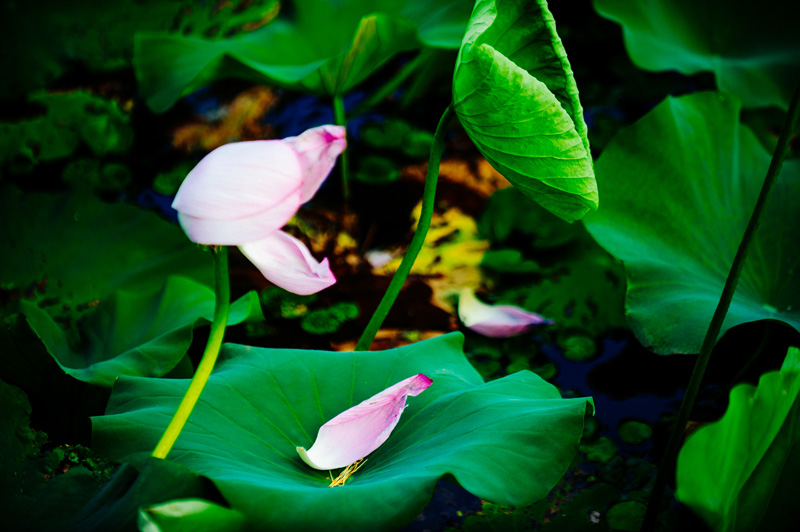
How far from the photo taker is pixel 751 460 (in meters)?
0.76

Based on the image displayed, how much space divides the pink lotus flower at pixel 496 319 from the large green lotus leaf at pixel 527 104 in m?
0.48

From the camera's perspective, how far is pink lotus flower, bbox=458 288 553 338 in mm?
1238

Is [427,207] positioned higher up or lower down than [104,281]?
higher up

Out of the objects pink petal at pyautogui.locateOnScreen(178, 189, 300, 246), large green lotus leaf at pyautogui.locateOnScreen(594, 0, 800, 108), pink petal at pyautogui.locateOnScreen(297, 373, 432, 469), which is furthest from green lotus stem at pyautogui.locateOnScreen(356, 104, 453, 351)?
large green lotus leaf at pyautogui.locateOnScreen(594, 0, 800, 108)

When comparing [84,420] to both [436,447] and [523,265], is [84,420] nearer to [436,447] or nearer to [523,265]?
[436,447]

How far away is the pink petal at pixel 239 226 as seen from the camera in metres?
0.50

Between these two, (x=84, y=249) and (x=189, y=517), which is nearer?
(x=189, y=517)

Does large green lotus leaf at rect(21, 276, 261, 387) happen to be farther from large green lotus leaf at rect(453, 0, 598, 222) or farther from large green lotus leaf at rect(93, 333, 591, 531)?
large green lotus leaf at rect(453, 0, 598, 222)

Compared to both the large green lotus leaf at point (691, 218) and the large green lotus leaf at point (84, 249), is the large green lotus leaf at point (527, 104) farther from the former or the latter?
the large green lotus leaf at point (84, 249)

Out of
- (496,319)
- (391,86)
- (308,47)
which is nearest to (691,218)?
(496,319)

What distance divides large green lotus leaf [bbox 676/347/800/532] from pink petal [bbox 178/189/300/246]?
1.88 ft

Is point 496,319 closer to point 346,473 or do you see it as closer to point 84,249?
point 346,473

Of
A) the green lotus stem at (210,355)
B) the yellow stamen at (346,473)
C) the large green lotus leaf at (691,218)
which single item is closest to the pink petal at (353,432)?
the yellow stamen at (346,473)

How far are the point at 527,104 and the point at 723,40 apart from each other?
122 cm
